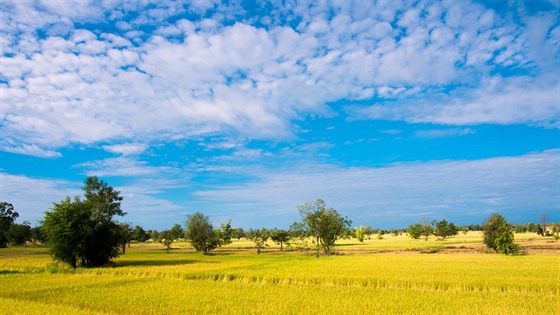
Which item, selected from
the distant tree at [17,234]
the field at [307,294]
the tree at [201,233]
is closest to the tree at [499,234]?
the field at [307,294]

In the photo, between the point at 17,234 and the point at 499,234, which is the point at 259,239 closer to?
the point at 499,234

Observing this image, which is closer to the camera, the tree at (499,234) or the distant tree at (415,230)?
the tree at (499,234)

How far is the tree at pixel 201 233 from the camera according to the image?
79.6 m

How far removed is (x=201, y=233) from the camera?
7994 cm

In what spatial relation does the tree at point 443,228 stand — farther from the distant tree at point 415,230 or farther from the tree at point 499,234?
the tree at point 499,234

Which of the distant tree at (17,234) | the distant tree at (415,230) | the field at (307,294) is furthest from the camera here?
the distant tree at (415,230)

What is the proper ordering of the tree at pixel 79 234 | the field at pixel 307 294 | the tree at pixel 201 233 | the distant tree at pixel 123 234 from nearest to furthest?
the field at pixel 307 294 → the tree at pixel 79 234 → the distant tree at pixel 123 234 → the tree at pixel 201 233

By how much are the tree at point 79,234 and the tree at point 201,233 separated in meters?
32.6

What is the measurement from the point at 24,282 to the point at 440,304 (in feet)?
99.0

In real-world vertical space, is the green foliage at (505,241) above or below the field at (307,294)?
above

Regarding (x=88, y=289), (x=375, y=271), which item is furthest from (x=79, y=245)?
(x=375, y=271)

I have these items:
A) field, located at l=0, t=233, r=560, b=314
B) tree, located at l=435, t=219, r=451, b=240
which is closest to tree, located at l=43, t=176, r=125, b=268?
field, located at l=0, t=233, r=560, b=314

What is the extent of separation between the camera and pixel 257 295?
68.0 ft

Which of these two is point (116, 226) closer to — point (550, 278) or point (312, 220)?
point (312, 220)
